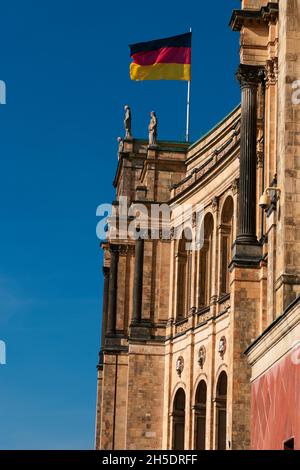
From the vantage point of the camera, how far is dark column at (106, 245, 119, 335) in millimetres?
76188

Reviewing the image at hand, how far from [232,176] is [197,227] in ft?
20.5

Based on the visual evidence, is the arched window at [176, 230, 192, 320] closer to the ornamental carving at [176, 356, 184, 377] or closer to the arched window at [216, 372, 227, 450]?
the ornamental carving at [176, 356, 184, 377]

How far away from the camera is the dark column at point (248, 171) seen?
44438mm

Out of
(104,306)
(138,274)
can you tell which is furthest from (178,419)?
(104,306)

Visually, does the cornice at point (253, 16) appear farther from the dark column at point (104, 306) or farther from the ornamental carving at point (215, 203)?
the dark column at point (104, 306)

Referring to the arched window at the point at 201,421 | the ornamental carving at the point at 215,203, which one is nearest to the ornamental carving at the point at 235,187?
the ornamental carving at the point at 215,203

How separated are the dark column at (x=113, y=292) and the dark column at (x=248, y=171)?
31.2m

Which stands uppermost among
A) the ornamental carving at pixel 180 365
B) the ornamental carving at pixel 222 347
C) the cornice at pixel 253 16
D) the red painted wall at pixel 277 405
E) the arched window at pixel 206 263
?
the cornice at pixel 253 16

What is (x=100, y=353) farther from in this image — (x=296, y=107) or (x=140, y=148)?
(x=296, y=107)
